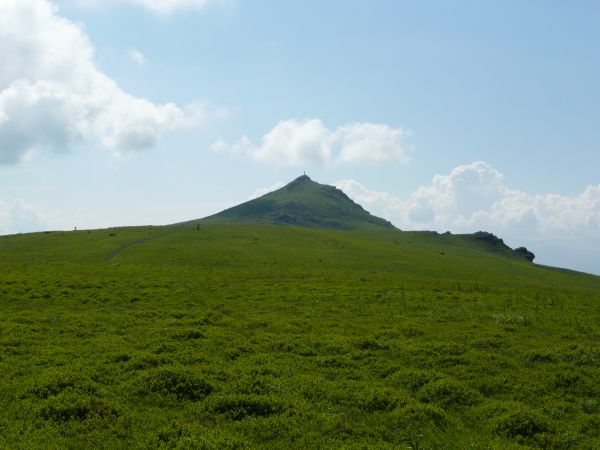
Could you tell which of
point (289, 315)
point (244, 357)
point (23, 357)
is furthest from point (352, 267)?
point (23, 357)

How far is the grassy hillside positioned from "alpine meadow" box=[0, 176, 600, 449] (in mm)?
96

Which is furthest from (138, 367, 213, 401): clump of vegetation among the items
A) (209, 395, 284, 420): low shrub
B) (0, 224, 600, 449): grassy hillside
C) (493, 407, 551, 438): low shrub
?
(493, 407, 551, 438): low shrub

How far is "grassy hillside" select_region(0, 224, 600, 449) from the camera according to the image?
16328 mm

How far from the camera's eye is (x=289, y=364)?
23484 mm

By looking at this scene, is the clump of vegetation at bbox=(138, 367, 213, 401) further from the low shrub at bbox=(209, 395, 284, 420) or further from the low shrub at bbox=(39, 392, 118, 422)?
the low shrub at bbox=(39, 392, 118, 422)

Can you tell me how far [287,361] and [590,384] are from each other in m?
14.6

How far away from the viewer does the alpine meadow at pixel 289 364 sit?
16.3 metres

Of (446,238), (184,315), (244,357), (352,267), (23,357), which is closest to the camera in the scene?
(23,357)

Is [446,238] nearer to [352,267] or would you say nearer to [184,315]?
[352,267]

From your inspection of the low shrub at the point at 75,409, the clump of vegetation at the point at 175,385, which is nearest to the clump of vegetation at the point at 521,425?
the clump of vegetation at the point at 175,385

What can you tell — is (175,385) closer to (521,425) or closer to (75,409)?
(75,409)

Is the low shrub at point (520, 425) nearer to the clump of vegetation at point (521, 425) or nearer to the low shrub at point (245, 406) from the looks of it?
the clump of vegetation at point (521, 425)

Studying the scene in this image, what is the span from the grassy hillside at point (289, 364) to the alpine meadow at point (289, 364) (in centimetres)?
10

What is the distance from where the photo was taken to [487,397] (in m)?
→ 20.3
